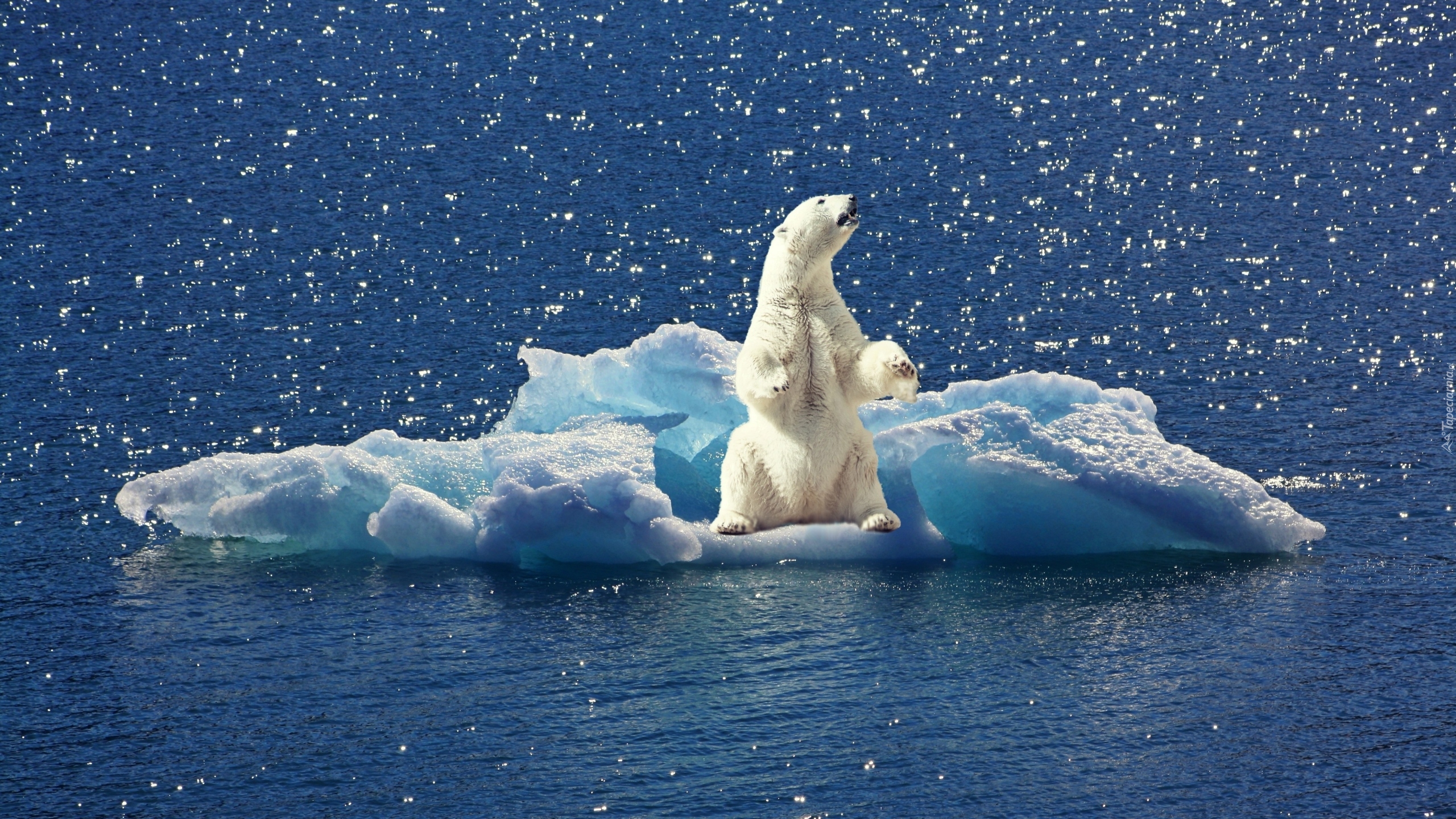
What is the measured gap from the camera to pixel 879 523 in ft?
36.3

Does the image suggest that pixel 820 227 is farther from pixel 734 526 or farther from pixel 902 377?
pixel 734 526

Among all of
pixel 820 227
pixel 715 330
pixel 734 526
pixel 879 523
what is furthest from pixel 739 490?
pixel 715 330

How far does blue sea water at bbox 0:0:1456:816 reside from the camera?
28.8ft

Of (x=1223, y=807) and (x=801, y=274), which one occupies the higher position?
(x=801, y=274)

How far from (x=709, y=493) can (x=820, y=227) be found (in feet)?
7.12

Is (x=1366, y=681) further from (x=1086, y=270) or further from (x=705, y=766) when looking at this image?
(x=1086, y=270)

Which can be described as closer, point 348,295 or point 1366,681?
point 1366,681

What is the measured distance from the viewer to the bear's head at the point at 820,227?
35.8 ft

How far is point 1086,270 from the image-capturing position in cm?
1816

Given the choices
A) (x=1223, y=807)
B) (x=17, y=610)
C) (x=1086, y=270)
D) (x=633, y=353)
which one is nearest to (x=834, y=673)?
(x=1223, y=807)

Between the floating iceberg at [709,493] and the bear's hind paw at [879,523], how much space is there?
0.06 meters

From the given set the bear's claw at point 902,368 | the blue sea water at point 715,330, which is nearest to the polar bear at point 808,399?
the bear's claw at point 902,368

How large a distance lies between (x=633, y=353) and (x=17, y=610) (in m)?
4.62

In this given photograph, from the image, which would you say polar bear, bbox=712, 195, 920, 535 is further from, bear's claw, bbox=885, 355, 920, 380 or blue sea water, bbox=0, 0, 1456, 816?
blue sea water, bbox=0, 0, 1456, 816
